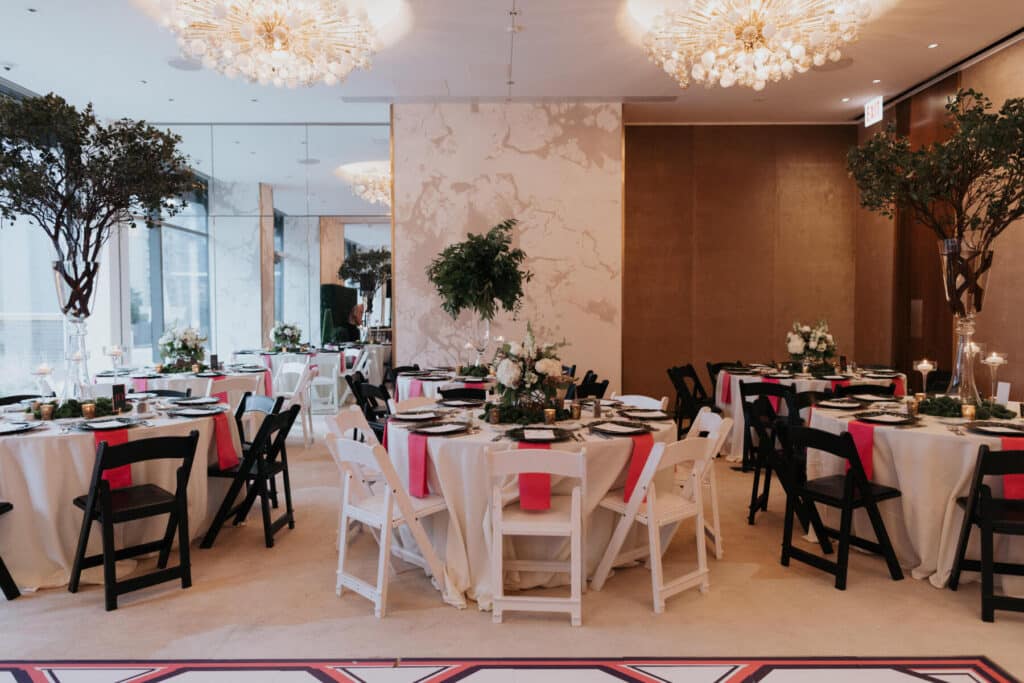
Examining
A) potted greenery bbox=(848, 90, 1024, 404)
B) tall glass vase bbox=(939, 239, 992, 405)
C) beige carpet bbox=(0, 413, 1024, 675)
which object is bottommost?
beige carpet bbox=(0, 413, 1024, 675)

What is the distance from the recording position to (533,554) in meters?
3.62

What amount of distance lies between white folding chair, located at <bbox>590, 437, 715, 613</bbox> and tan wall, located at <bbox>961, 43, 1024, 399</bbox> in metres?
4.45

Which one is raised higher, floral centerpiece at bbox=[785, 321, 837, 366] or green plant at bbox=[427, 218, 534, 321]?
green plant at bbox=[427, 218, 534, 321]

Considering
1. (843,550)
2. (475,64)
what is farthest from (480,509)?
(475,64)

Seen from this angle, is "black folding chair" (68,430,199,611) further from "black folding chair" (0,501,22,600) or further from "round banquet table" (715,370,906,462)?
"round banquet table" (715,370,906,462)

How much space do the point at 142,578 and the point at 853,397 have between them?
4865 mm

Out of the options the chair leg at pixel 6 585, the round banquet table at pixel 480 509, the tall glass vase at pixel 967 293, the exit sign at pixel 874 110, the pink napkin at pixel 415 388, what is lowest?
the chair leg at pixel 6 585

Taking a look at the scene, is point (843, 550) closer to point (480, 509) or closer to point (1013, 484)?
point (1013, 484)

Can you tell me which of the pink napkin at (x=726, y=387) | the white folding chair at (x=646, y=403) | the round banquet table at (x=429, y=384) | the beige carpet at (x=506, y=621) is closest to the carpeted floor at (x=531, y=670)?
the beige carpet at (x=506, y=621)

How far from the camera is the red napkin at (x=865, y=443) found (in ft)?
12.8

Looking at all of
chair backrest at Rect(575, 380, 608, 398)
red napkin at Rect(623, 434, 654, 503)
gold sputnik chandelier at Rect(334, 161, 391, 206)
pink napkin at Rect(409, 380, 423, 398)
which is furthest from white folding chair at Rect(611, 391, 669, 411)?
gold sputnik chandelier at Rect(334, 161, 391, 206)

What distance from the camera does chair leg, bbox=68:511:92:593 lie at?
3.40m

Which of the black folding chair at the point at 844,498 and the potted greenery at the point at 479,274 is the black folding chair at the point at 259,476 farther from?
the black folding chair at the point at 844,498

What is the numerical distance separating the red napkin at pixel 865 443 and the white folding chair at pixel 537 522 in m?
1.85
